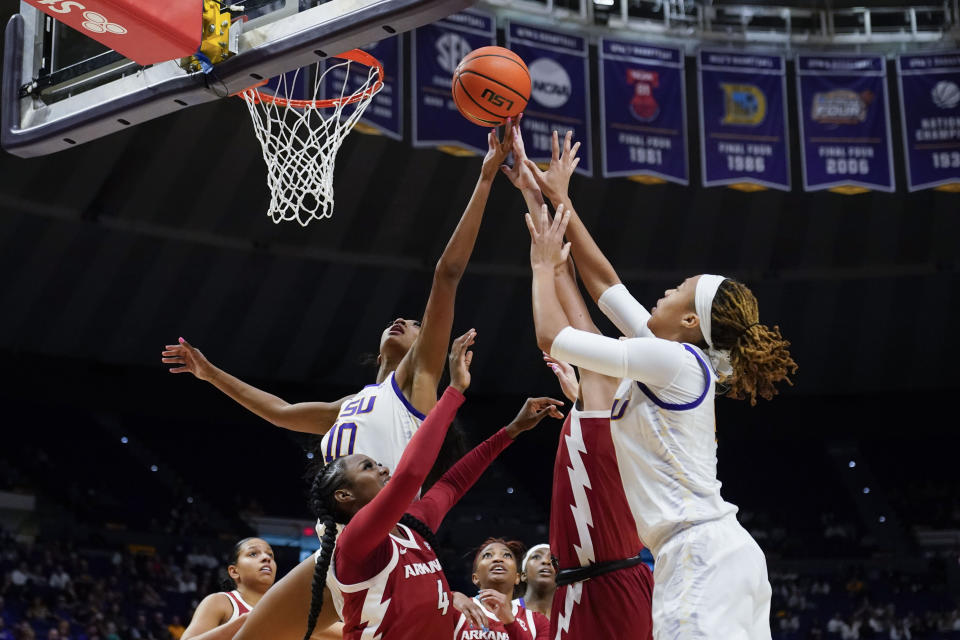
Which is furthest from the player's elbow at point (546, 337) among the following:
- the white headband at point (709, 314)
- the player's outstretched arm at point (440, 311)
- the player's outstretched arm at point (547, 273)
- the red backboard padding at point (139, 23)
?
the red backboard padding at point (139, 23)

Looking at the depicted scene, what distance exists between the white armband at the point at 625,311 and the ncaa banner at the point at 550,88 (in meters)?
10.6

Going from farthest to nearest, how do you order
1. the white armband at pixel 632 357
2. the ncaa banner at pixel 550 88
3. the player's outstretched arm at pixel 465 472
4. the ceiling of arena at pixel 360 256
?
the ceiling of arena at pixel 360 256, the ncaa banner at pixel 550 88, the player's outstretched arm at pixel 465 472, the white armband at pixel 632 357

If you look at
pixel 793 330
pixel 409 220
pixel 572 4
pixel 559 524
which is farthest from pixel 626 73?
pixel 559 524

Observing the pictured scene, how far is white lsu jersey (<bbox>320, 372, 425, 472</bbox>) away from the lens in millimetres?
4711

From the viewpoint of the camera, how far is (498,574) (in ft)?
18.0

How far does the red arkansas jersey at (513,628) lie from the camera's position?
3959 mm

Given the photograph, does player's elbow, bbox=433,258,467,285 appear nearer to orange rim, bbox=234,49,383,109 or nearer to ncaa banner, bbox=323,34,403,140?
orange rim, bbox=234,49,383,109

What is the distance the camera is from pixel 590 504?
392cm

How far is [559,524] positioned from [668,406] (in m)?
0.77

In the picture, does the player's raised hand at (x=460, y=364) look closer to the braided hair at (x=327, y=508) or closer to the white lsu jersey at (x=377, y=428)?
the braided hair at (x=327, y=508)

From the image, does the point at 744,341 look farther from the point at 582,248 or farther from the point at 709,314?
the point at 582,248

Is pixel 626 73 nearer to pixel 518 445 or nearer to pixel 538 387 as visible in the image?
pixel 538 387

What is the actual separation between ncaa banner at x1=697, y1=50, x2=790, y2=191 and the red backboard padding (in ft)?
36.5

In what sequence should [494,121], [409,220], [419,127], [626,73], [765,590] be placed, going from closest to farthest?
[765,590], [494,121], [419,127], [626,73], [409,220]
